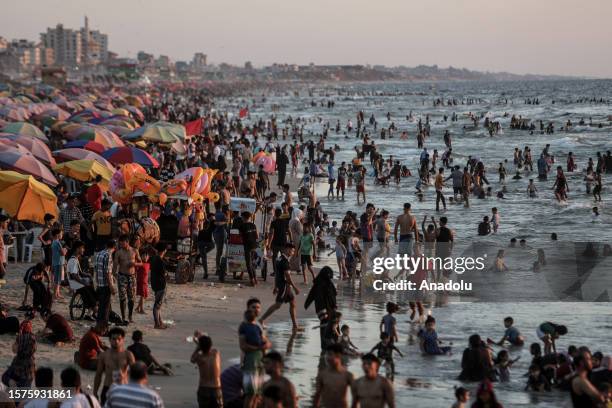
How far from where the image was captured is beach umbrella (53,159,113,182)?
18.8 m

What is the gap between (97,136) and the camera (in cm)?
2562

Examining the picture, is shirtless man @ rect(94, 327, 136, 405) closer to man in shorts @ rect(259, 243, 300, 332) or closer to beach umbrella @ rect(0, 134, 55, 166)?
man in shorts @ rect(259, 243, 300, 332)

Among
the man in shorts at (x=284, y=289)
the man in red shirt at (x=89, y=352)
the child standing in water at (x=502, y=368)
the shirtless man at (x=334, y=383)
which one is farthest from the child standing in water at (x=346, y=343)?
the shirtless man at (x=334, y=383)

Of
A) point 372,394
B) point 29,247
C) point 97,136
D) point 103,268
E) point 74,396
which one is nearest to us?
point 74,396

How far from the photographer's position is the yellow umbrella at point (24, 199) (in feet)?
48.5

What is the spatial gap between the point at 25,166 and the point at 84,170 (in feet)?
5.14

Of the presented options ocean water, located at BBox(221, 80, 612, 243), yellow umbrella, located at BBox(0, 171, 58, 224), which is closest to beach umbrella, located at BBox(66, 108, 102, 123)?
ocean water, located at BBox(221, 80, 612, 243)

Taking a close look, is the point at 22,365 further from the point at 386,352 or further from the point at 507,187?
the point at 507,187

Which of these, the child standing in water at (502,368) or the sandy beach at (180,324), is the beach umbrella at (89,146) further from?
the child standing in water at (502,368)

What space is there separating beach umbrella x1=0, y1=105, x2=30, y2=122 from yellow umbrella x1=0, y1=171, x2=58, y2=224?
22.2 metres

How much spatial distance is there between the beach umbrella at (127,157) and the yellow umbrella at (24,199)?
630cm

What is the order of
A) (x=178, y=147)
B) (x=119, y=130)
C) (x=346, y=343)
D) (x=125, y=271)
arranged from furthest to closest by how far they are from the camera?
1. (x=119, y=130)
2. (x=178, y=147)
3. (x=125, y=271)
4. (x=346, y=343)

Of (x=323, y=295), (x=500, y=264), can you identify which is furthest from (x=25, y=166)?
(x=500, y=264)

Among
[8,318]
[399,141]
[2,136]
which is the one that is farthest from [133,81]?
[8,318]
